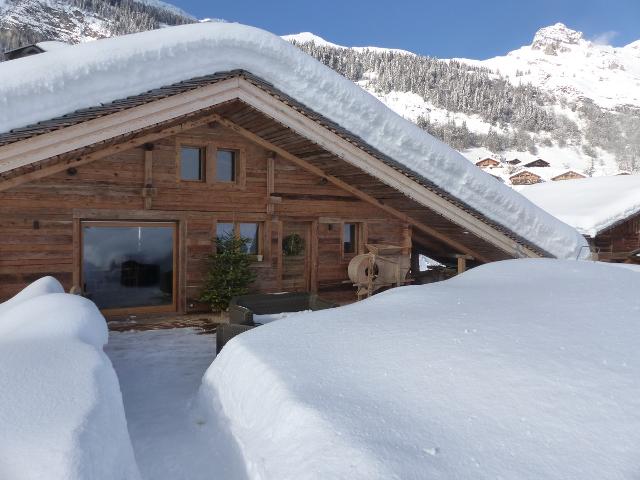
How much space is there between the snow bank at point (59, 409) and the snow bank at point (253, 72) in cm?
386

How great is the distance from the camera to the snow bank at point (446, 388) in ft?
7.77

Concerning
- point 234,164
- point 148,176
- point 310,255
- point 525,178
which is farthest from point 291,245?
point 525,178

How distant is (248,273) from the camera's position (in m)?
10.2

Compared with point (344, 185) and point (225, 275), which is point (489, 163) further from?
point (225, 275)

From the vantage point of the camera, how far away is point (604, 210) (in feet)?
65.7

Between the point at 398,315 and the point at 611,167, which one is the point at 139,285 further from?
the point at 611,167

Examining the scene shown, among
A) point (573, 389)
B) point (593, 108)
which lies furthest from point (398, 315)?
point (593, 108)

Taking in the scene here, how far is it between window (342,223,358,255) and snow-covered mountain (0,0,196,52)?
4788 inches

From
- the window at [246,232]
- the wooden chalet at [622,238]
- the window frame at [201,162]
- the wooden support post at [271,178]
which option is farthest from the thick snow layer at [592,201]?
the window frame at [201,162]

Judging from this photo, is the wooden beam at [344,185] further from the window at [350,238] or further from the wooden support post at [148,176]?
the wooden support post at [148,176]

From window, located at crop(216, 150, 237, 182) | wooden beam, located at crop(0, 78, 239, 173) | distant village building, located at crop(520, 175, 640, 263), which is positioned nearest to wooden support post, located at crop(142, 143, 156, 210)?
window, located at crop(216, 150, 237, 182)

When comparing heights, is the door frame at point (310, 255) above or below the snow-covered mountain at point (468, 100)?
below

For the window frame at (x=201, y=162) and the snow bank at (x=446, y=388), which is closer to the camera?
the snow bank at (x=446, y=388)

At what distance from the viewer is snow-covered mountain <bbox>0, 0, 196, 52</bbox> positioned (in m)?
117
